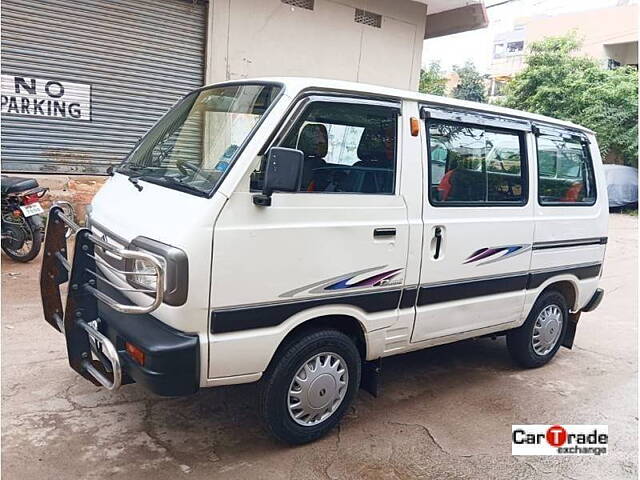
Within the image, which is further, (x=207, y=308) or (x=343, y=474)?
(x=343, y=474)

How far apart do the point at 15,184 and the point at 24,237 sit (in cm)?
63

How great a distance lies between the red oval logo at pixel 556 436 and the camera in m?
3.64

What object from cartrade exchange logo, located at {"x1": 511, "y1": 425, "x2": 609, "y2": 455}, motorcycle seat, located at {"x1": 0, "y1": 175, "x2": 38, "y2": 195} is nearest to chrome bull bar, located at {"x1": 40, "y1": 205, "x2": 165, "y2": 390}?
cartrade exchange logo, located at {"x1": 511, "y1": 425, "x2": 609, "y2": 455}

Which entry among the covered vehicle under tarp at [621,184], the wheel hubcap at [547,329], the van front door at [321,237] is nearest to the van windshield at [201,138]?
the van front door at [321,237]

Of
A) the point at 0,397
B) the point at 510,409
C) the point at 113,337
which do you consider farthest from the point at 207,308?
the point at 510,409

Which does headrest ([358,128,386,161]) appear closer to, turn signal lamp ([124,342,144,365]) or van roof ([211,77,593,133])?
van roof ([211,77,593,133])

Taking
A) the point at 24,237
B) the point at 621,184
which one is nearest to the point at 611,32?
the point at 621,184

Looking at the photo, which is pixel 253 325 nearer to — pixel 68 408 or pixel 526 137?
pixel 68 408

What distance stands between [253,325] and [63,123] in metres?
6.02

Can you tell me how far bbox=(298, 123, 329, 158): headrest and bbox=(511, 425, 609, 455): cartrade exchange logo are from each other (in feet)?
7.29

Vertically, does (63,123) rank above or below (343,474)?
above

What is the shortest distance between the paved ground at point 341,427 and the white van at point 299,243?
30 centimetres

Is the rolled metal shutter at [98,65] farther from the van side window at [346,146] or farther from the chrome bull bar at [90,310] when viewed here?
the van side window at [346,146]

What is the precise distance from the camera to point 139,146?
3.80 meters
